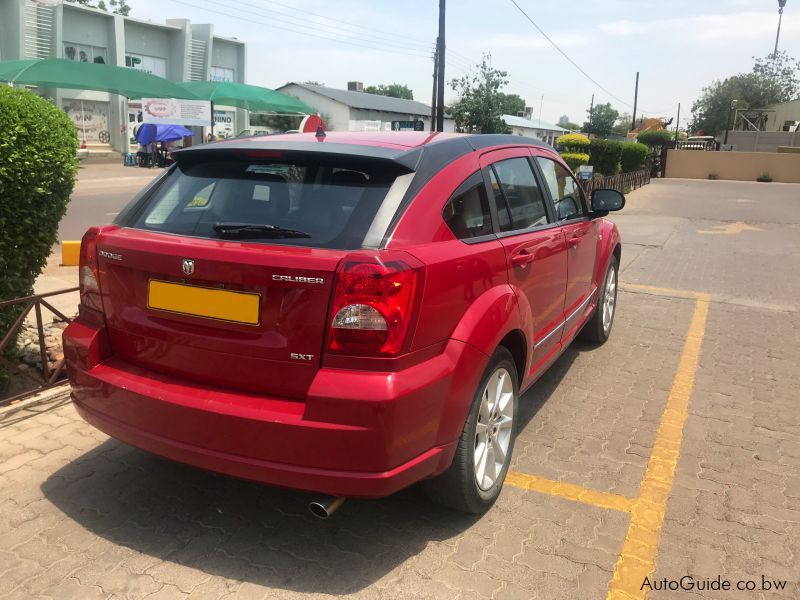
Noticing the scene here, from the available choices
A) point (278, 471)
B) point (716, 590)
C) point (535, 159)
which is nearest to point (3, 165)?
point (278, 471)

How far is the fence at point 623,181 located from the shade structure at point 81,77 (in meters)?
15.4

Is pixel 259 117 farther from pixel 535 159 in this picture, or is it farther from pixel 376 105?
pixel 535 159

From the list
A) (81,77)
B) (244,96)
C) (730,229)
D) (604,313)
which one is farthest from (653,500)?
(244,96)

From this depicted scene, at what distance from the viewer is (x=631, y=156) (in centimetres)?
2734

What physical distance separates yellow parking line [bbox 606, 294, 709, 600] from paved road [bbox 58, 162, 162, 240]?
21.6ft

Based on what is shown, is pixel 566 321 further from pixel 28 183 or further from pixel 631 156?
pixel 631 156

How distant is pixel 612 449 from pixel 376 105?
5821 cm

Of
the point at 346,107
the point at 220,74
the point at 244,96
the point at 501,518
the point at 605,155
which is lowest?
the point at 501,518

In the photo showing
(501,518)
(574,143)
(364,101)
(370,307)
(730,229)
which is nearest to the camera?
(370,307)

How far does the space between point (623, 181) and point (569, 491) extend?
21772 millimetres

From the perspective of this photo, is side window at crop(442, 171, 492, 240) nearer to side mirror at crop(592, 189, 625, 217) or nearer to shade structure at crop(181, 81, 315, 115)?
side mirror at crop(592, 189, 625, 217)

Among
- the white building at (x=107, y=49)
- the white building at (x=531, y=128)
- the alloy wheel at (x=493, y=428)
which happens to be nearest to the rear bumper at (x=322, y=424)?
the alloy wheel at (x=493, y=428)

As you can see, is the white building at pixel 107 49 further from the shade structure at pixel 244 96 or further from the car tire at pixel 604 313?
the car tire at pixel 604 313

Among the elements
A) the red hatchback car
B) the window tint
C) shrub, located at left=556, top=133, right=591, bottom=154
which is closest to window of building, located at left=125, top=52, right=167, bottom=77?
shrub, located at left=556, top=133, right=591, bottom=154
